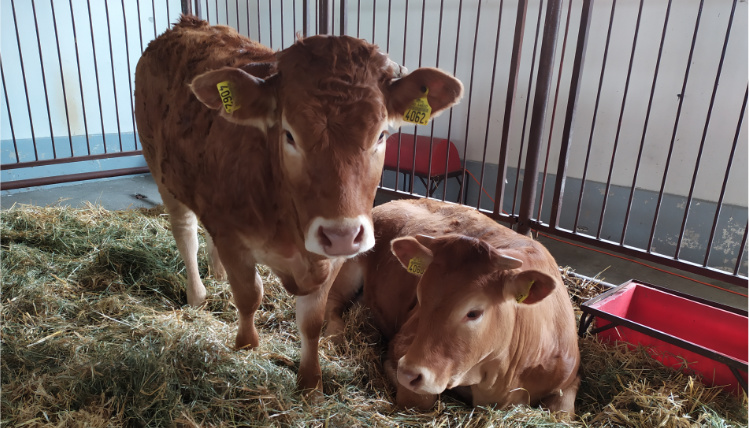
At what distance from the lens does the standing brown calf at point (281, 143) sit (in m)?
1.45

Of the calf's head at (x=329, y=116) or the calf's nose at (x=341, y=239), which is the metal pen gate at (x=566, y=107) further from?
the calf's nose at (x=341, y=239)

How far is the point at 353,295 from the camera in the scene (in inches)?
124

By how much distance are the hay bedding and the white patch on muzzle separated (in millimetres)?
850

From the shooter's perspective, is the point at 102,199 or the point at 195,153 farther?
the point at 102,199

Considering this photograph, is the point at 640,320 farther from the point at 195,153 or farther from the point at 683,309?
the point at 195,153

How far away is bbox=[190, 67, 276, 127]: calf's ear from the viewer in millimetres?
1556

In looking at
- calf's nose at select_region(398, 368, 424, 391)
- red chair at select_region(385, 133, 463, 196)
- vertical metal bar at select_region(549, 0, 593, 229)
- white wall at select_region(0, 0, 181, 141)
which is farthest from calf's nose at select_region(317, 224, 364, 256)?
white wall at select_region(0, 0, 181, 141)

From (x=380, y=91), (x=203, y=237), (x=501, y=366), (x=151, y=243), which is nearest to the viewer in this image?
(x=380, y=91)

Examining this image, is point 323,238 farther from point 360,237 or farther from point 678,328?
point 678,328

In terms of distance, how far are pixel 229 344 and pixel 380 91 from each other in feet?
5.06

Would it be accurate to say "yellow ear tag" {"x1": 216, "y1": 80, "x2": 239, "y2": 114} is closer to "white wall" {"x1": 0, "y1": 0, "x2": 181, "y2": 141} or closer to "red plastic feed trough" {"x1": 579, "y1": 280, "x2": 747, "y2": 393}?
"red plastic feed trough" {"x1": 579, "y1": 280, "x2": 747, "y2": 393}

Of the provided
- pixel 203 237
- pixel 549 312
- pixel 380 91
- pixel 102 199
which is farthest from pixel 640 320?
pixel 102 199

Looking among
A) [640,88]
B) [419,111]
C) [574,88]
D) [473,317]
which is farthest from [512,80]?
[640,88]

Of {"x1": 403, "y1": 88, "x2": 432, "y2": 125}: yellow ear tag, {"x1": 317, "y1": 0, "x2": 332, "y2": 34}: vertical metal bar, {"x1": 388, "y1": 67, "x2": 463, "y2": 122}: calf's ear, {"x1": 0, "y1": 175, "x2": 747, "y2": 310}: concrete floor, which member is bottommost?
{"x1": 0, "y1": 175, "x2": 747, "y2": 310}: concrete floor
